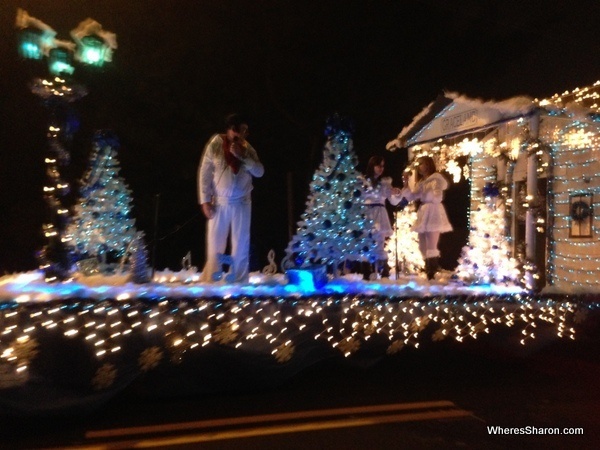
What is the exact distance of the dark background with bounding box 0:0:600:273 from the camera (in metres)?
13.8

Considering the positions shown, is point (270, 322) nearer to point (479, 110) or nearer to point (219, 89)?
point (479, 110)

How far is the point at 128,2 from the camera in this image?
1351 centimetres

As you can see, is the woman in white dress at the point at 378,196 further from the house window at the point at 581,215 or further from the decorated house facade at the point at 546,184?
the house window at the point at 581,215

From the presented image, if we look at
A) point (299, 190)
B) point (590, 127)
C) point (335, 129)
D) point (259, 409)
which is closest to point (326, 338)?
point (259, 409)

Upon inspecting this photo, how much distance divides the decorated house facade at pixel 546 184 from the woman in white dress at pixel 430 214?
1.73 ft

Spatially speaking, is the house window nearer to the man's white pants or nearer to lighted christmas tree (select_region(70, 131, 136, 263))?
the man's white pants

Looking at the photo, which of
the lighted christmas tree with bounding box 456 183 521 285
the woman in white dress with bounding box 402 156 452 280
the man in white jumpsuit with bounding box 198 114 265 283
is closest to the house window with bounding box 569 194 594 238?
the lighted christmas tree with bounding box 456 183 521 285

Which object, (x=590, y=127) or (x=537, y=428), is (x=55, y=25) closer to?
(x=590, y=127)

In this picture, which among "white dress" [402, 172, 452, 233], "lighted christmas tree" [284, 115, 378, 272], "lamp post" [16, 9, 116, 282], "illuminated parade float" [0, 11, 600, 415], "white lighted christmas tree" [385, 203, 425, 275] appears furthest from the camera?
"white lighted christmas tree" [385, 203, 425, 275]

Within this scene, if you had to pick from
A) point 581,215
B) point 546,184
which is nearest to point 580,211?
point 581,215

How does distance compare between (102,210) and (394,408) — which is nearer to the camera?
(394,408)

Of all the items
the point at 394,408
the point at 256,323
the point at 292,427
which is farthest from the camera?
the point at 256,323

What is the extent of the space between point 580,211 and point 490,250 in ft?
3.88

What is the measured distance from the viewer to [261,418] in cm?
495
